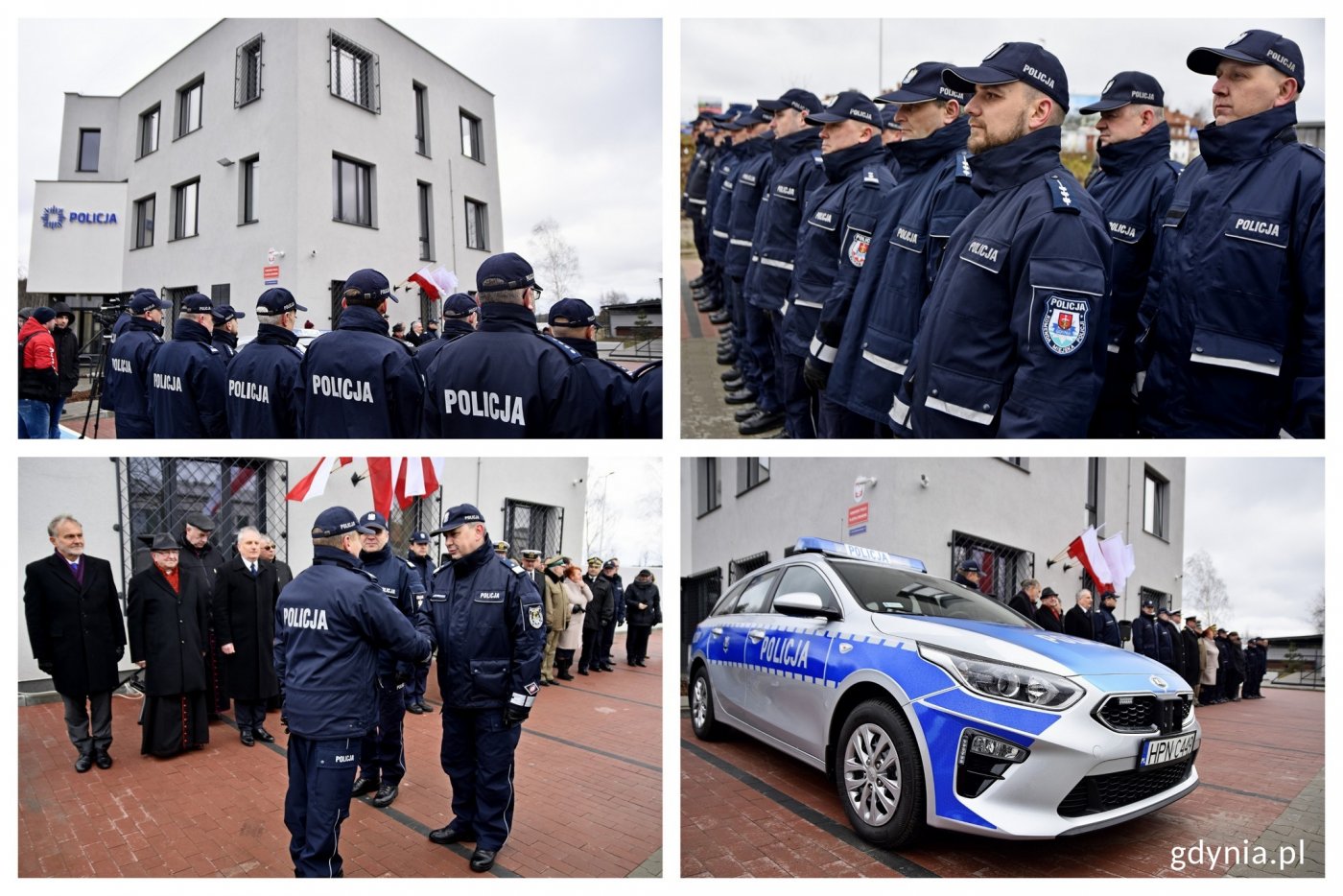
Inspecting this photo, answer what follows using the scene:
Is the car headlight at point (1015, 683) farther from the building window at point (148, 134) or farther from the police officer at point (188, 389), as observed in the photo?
the building window at point (148, 134)

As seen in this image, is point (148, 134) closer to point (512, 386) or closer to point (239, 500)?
point (239, 500)

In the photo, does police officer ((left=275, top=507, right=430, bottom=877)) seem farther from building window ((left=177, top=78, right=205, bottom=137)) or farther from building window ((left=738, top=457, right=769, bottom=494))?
building window ((left=177, top=78, right=205, bottom=137))

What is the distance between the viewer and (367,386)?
10.6ft

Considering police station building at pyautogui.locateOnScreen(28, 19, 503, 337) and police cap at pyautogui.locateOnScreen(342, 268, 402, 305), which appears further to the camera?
police station building at pyautogui.locateOnScreen(28, 19, 503, 337)

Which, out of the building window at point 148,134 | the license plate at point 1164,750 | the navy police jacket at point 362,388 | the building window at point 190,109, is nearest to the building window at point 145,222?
the building window at point 148,134

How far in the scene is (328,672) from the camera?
290 centimetres

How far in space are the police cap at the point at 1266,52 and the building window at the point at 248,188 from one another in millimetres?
7599

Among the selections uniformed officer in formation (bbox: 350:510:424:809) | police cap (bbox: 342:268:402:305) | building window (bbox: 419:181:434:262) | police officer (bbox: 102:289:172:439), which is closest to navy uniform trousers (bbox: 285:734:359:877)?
uniformed officer in formation (bbox: 350:510:424:809)

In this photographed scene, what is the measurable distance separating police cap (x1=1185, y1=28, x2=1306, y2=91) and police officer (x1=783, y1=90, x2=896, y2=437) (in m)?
1.16

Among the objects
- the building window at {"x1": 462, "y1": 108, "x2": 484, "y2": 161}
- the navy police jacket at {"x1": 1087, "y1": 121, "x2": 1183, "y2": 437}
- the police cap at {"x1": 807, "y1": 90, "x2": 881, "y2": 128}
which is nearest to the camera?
the navy police jacket at {"x1": 1087, "y1": 121, "x2": 1183, "y2": 437}

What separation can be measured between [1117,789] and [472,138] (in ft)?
18.8

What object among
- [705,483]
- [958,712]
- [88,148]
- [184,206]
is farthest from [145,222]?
[958,712]

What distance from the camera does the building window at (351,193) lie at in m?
8.31

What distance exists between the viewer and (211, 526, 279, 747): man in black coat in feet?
15.3
